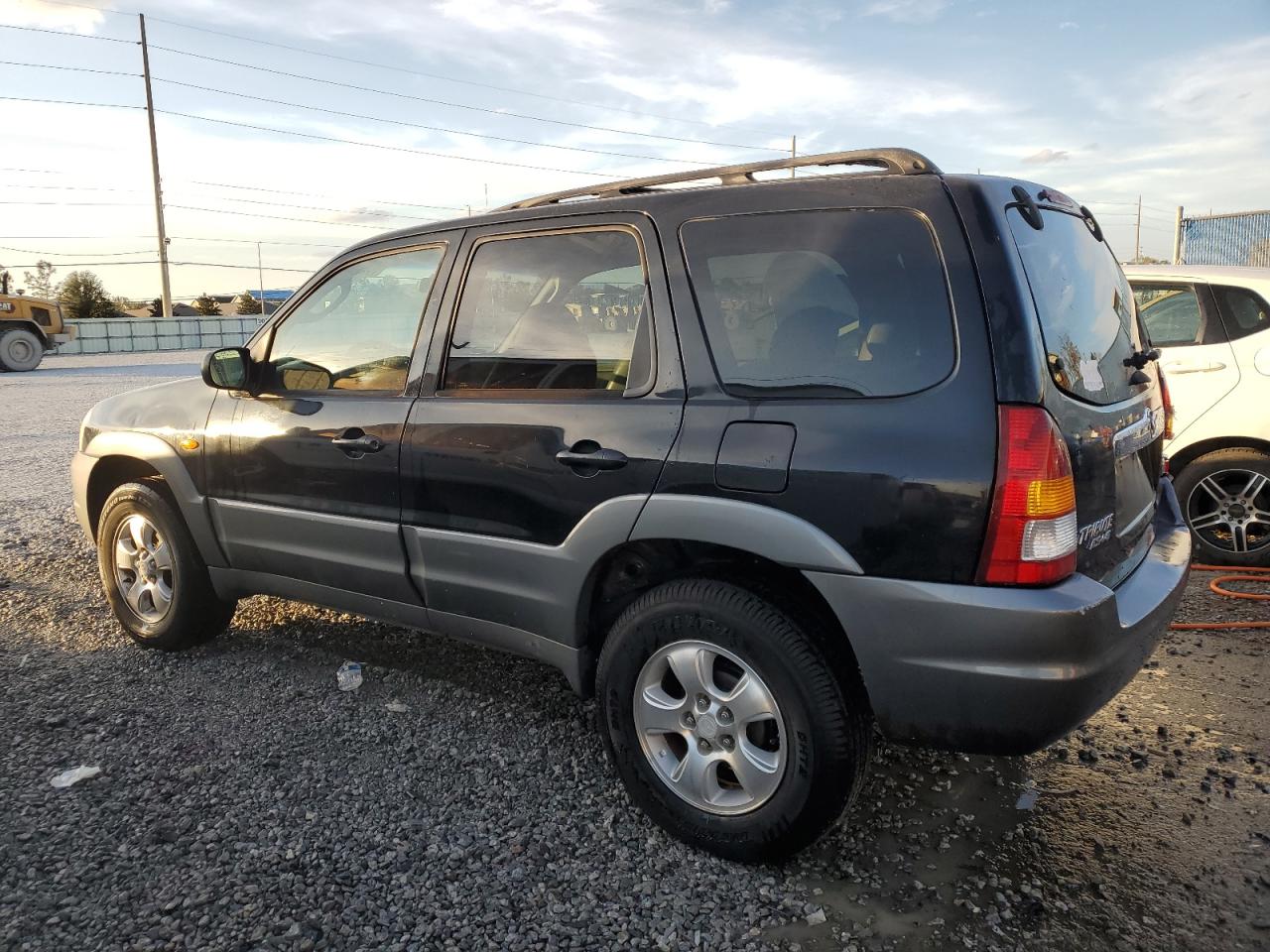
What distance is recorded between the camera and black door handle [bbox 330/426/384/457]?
3.32 meters

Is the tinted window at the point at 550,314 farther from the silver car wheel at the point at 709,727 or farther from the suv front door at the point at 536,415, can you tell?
the silver car wheel at the point at 709,727

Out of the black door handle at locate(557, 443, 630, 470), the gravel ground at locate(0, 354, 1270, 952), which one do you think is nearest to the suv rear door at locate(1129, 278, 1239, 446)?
the gravel ground at locate(0, 354, 1270, 952)

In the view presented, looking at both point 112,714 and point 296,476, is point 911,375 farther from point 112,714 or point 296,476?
point 112,714

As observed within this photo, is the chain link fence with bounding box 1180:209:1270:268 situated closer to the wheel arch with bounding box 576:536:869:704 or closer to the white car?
the white car

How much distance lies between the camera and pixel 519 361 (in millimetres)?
3078

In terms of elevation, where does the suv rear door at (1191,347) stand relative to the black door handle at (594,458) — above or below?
above

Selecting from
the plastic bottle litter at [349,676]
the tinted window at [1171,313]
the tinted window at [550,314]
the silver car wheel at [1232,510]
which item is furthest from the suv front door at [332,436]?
the silver car wheel at [1232,510]

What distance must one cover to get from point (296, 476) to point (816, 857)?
233 centimetres

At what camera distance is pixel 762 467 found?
2.46 m

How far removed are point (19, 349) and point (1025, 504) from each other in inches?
1027

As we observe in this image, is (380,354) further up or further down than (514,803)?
further up

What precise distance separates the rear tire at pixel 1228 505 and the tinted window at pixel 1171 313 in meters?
0.73

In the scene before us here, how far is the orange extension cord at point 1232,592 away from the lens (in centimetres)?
433

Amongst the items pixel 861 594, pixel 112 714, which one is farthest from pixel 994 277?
pixel 112 714
